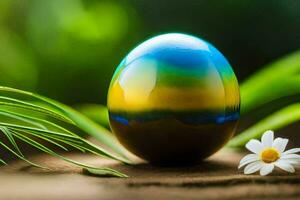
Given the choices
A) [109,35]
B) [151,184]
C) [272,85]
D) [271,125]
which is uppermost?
[109,35]

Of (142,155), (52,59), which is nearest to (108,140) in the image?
(142,155)

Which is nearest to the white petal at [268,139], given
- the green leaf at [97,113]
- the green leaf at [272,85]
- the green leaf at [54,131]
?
the green leaf at [54,131]

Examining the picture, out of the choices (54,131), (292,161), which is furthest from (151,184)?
(54,131)

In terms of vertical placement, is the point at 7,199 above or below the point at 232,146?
below

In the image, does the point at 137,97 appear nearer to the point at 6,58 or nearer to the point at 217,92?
the point at 217,92

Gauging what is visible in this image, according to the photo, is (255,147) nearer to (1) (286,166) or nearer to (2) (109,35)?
(1) (286,166)

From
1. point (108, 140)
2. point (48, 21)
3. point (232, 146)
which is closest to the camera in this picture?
point (108, 140)
